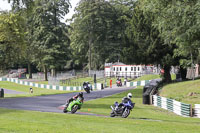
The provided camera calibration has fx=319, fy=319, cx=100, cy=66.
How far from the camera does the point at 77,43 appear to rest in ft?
263

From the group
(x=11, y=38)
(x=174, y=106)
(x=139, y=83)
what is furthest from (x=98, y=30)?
(x=174, y=106)

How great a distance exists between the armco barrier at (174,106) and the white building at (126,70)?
3754 cm

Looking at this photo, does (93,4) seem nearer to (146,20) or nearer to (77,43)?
(77,43)

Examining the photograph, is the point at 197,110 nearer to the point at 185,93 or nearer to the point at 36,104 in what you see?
the point at 185,93

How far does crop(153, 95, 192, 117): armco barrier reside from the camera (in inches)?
846

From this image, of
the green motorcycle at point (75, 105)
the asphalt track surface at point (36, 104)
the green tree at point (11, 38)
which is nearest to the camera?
the green motorcycle at point (75, 105)

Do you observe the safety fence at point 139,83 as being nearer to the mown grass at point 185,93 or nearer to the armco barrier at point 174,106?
the mown grass at point 185,93

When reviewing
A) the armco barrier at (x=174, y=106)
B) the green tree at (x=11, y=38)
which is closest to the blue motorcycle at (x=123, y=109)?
the armco barrier at (x=174, y=106)

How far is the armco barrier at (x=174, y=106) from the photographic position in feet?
70.5

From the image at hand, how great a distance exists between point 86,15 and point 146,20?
35934mm

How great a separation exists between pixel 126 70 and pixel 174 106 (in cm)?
Answer: 4499

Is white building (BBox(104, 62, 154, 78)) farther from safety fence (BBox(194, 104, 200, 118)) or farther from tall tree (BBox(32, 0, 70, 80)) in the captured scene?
safety fence (BBox(194, 104, 200, 118))

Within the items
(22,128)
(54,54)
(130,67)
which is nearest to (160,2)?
→ (22,128)

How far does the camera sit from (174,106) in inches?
928
